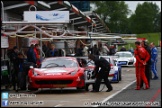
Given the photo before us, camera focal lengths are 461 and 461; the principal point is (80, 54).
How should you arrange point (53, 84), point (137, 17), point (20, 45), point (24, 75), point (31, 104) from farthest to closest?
point (137, 17), point (20, 45), point (24, 75), point (53, 84), point (31, 104)

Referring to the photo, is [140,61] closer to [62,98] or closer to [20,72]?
[62,98]

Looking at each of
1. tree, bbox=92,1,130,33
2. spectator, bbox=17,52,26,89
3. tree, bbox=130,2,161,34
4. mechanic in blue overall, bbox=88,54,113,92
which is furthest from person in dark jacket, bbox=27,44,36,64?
tree, bbox=130,2,161,34

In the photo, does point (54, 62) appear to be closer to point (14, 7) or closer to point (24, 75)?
point (24, 75)

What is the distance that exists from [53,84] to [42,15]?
527 cm

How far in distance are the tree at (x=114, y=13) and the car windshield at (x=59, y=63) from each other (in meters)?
58.7

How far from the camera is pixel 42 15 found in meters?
19.4

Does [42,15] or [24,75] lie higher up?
[42,15]

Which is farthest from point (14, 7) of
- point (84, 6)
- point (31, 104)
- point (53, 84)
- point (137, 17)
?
point (137, 17)

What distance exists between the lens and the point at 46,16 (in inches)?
770

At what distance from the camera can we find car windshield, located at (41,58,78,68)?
16.1 metres

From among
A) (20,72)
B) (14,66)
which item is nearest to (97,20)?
(14,66)

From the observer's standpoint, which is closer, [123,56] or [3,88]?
[3,88]

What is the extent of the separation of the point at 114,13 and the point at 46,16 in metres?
72.0

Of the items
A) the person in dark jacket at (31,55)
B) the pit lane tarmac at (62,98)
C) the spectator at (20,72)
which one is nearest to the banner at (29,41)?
the person in dark jacket at (31,55)
